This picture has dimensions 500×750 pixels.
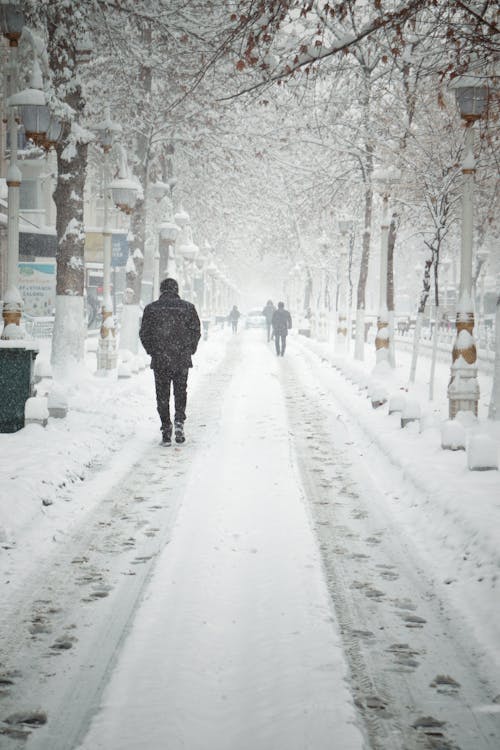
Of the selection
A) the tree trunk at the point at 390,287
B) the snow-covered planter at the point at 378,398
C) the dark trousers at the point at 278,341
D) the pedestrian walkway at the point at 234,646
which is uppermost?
the tree trunk at the point at 390,287

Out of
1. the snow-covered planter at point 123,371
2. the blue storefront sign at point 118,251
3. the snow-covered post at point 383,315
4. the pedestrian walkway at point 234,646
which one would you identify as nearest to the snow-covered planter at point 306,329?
the blue storefront sign at point 118,251

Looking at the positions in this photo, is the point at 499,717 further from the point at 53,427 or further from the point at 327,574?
the point at 53,427

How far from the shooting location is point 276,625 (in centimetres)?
419

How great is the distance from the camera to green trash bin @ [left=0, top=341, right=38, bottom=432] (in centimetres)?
1015

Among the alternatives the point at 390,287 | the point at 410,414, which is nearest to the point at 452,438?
the point at 410,414

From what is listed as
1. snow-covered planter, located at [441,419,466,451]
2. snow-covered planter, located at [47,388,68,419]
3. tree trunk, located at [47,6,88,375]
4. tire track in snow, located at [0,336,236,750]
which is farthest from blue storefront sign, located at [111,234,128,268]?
tire track in snow, located at [0,336,236,750]

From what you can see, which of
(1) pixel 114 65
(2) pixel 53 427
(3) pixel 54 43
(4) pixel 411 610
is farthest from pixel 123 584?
(1) pixel 114 65

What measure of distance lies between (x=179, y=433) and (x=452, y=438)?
11.2 feet

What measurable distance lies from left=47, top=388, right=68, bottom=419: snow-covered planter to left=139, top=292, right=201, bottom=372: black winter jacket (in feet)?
6.04

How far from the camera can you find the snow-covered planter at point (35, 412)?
1029cm

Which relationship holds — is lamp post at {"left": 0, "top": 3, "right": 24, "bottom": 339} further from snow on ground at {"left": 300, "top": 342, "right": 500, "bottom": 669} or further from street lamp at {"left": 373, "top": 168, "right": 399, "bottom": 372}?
street lamp at {"left": 373, "top": 168, "right": 399, "bottom": 372}

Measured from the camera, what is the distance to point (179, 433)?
10.1m

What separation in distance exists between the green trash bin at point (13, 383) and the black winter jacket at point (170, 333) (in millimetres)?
1610

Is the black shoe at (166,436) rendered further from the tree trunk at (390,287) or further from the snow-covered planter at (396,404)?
→ the tree trunk at (390,287)
